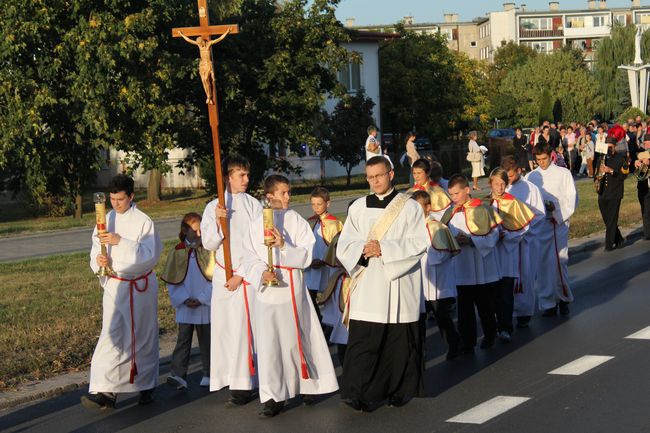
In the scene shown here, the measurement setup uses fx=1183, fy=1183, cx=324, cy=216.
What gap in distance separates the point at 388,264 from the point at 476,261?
8.64 feet

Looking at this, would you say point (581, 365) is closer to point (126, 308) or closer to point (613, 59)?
point (126, 308)

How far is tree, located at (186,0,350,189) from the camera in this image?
110ft

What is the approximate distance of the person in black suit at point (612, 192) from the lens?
18.9 meters

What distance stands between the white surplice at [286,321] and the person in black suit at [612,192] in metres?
11.2

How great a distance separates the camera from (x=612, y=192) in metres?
19.4

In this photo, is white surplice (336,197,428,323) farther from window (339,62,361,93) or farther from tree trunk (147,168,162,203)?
window (339,62,361,93)

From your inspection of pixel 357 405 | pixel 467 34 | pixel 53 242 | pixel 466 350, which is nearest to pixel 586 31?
pixel 467 34

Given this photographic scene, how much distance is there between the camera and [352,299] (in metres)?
8.46

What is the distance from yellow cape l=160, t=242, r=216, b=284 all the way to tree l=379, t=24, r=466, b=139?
1848 inches

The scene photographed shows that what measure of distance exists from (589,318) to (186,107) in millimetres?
22252

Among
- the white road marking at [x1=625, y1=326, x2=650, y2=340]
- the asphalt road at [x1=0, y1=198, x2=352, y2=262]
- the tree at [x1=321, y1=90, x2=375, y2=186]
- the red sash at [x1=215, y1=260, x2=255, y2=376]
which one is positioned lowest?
the white road marking at [x1=625, y1=326, x2=650, y2=340]

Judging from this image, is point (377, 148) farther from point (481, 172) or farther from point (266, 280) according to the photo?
point (266, 280)

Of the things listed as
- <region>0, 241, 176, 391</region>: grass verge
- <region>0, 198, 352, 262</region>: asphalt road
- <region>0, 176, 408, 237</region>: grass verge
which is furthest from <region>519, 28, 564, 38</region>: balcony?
<region>0, 241, 176, 391</region>: grass verge

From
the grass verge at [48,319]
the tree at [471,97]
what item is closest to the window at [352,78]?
the tree at [471,97]
